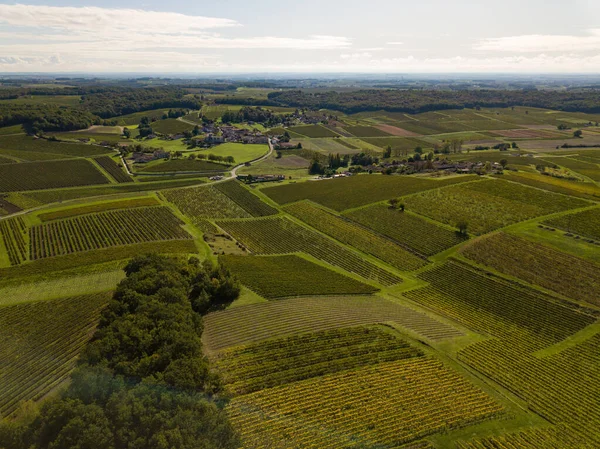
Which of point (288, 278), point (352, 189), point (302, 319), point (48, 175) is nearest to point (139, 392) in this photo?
point (302, 319)

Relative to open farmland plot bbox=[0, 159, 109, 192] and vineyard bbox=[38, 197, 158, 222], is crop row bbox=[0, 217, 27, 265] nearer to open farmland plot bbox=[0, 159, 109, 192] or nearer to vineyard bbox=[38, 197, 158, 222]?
vineyard bbox=[38, 197, 158, 222]

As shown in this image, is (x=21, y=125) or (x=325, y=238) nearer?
(x=325, y=238)

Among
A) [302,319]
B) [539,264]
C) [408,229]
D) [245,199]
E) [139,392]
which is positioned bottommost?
[302,319]

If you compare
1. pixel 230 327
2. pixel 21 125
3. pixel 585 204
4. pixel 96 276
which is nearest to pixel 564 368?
pixel 230 327

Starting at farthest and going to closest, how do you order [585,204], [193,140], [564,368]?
[193,140] → [585,204] → [564,368]

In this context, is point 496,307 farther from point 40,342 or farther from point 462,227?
point 40,342

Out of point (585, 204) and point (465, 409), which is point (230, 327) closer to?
point (465, 409)

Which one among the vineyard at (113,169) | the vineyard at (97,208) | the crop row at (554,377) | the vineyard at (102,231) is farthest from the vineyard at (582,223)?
the vineyard at (113,169)
